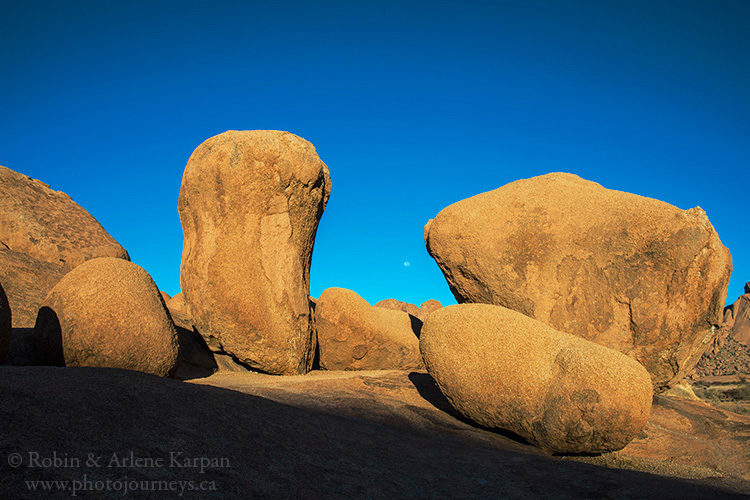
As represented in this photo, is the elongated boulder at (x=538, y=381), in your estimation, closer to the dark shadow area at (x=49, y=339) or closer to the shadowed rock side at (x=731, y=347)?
the dark shadow area at (x=49, y=339)

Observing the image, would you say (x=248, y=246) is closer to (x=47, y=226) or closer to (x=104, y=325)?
(x=104, y=325)

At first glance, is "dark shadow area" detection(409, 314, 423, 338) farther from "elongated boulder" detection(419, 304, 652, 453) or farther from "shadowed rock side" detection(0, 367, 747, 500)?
"shadowed rock side" detection(0, 367, 747, 500)

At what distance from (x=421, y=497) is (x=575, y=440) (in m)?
2.42

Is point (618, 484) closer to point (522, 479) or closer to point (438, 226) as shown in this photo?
point (522, 479)

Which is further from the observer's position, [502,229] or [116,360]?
[502,229]

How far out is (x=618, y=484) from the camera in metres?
2.95

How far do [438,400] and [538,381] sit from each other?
1558 mm

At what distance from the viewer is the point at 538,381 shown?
4.47m

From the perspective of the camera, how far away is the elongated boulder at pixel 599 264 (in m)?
5.84

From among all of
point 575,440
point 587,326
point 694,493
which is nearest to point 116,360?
point 575,440

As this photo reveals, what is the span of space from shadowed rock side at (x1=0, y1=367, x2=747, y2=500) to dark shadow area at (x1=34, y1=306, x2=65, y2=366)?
2176 millimetres

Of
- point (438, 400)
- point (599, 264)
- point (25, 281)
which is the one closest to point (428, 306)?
point (599, 264)

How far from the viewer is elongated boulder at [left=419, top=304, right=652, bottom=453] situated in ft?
14.0

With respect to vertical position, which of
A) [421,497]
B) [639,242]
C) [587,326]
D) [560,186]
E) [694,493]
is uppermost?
[560,186]
